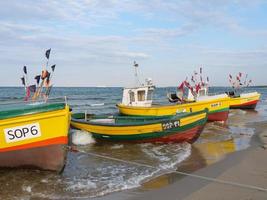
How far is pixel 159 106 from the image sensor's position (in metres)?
21.9

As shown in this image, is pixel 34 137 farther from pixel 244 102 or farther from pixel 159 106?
pixel 244 102

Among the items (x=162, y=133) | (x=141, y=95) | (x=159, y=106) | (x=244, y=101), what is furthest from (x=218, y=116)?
(x=244, y=101)

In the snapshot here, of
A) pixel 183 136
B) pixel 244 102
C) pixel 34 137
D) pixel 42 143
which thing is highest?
pixel 34 137

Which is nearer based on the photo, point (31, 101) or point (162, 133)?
point (31, 101)

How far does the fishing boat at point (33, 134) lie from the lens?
926 centimetres

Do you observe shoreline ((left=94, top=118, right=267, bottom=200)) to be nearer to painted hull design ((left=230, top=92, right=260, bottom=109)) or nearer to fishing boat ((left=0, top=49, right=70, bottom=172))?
fishing boat ((left=0, top=49, right=70, bottom=172))

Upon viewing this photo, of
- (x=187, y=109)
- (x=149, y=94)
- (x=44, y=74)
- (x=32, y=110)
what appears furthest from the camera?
(x=149, y=94)

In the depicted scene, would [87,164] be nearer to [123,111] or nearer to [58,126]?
[58,126]

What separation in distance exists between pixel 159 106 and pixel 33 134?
Answer: 13064mm

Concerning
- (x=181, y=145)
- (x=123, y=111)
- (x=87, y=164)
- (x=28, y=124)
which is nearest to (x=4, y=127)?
(x=28, y=124)

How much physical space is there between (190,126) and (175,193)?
681 cm

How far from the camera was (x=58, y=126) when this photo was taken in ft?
Result: 31.7

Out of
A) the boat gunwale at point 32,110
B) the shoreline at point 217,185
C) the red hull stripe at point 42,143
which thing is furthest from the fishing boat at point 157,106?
the boat gunwale at point 32,110

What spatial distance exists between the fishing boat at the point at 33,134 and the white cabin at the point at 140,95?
1253 centimetres
